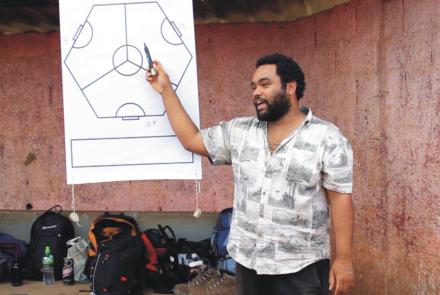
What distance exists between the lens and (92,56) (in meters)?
2.59

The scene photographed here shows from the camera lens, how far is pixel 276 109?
7.65 feet

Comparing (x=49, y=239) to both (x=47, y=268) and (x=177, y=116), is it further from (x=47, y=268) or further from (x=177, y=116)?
(x=177, y=116)

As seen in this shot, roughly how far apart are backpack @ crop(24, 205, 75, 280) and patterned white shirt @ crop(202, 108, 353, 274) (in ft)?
10.3

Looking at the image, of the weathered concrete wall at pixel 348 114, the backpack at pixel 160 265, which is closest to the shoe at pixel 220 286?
the backpack at pixel 160 265

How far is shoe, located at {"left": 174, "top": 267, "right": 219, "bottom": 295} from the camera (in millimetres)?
4330

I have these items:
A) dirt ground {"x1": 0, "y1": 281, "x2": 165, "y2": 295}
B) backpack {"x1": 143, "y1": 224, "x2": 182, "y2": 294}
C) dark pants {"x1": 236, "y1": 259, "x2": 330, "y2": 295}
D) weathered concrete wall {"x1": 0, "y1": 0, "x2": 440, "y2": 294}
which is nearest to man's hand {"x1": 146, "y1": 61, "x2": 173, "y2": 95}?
dark pants {"x1": 236, "y1": 259, "x2": 330, "y2": 295}

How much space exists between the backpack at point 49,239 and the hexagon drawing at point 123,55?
282cm

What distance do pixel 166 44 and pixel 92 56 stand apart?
0.39 meters

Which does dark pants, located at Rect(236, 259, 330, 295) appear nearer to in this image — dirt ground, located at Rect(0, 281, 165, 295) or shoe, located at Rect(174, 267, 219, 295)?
shoe, located at Rect(174, 267, 219, 295)

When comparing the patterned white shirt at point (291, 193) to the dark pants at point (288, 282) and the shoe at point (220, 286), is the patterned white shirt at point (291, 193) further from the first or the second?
the shoe at point (220, 286)

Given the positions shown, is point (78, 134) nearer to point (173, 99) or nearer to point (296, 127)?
point (173, 99)

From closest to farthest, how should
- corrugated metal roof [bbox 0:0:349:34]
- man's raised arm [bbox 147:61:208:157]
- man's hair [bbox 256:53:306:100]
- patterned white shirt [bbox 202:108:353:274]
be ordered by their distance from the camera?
patterned white shirt [bbox 202:108:353:274] → man's hair [bbox 256:53:306:100] → man's raised arm [bbox 147:61:208:157] → corrugated metal roof [bbox 0:0:349:34]

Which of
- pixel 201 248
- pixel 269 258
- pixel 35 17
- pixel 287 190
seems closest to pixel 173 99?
pixel 287 190

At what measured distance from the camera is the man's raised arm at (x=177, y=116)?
8.18 ft
